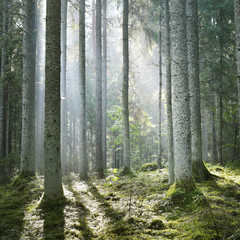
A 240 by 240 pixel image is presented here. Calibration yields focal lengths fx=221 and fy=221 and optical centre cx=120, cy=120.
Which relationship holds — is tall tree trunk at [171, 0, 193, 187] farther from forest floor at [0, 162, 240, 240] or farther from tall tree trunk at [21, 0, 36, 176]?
tall tree trunk at [21, 0, 36, 176]

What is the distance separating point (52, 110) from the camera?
571cm

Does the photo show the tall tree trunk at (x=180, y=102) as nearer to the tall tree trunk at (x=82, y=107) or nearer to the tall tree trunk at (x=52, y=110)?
the tall tree trunk at (x=52, y=110)

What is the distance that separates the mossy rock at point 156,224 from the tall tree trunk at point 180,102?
71.9 inches

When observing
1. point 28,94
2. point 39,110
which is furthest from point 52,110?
point 39,110

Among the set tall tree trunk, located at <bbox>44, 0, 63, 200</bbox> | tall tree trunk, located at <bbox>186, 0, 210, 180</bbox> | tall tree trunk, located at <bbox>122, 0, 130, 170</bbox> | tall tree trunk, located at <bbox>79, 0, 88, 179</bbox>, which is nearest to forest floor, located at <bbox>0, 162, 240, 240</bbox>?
tall tree trunk, located at <bbox>44, 0, 63, 200</bbox>

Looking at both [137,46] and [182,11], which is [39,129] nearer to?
[137,46]

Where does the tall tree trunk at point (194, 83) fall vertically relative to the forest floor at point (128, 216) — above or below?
above

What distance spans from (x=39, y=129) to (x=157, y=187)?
13.3 meters

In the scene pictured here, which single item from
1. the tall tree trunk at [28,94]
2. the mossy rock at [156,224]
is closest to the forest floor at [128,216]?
the mossy rock at [156,224]

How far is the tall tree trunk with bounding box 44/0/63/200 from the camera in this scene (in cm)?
562

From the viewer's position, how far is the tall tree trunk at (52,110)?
562 cm

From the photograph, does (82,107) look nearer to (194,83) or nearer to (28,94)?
(28,94)

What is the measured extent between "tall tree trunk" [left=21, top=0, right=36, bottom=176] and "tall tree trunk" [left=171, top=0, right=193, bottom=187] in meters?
5.91

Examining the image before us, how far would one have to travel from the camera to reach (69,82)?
24922mm
